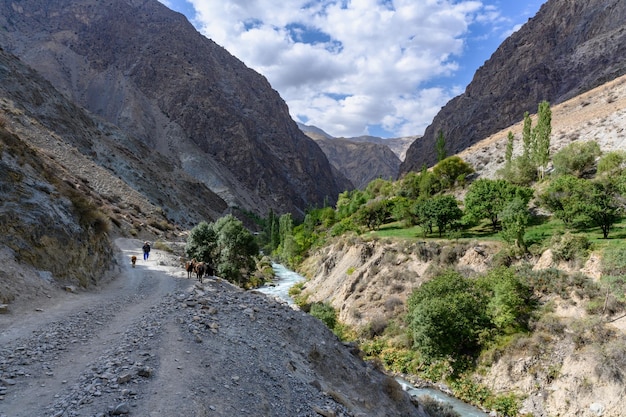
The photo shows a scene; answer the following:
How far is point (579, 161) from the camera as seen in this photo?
44062 millimetres

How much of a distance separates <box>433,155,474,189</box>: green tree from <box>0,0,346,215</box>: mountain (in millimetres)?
86222

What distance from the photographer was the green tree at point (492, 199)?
39.5 meters

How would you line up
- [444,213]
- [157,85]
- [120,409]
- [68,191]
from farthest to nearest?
[157,85] < [444,213] < [68,191] < [120,409]

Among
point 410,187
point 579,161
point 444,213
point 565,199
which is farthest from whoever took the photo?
point 410,187

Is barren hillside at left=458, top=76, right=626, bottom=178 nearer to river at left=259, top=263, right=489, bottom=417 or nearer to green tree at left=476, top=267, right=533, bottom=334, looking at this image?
green tree at left=476, top=267, right=533, bottom=334

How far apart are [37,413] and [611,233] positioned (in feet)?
124

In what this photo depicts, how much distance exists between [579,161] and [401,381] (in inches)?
1406

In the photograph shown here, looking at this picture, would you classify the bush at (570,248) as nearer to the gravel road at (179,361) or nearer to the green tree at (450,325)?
the green tree at (450,325)

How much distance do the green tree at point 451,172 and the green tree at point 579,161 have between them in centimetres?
1786

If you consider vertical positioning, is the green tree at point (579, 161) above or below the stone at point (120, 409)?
above

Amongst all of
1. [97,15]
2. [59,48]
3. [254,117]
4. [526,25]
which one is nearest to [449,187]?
[526,25]

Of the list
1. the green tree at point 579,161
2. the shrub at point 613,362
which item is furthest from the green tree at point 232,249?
the green tree at point 579,161

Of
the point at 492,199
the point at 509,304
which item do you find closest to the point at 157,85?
the point at 492,199

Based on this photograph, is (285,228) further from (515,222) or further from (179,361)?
(179,361)
